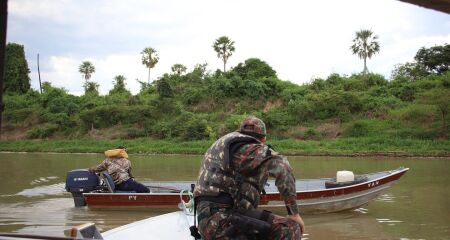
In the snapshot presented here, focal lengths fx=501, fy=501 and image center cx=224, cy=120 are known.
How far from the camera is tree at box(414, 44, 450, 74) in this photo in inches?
1517

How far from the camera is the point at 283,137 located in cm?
3241

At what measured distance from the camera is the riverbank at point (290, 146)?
2574 cm

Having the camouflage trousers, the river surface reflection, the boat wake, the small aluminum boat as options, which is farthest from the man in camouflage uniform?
the boat wake

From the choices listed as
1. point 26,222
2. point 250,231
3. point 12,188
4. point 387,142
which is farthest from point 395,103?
point 250,231

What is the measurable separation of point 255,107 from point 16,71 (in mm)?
23882

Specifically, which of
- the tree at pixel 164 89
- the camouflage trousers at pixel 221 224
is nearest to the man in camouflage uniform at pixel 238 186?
the camouflage trousers at pixel 221 224

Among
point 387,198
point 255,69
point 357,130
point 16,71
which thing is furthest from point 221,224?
point 16,71

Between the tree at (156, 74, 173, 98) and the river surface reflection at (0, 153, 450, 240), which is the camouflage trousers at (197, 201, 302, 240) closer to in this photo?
the river surface reflection at (0, 153, 450, 240)

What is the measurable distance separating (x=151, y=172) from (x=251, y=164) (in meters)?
16.1

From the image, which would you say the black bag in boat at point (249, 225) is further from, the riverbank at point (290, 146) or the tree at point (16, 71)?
the tree at point (16, 71)

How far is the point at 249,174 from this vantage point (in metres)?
3.26

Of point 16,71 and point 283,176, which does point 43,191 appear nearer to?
point 283,176

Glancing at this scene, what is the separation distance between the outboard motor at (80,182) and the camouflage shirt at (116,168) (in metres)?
0.19

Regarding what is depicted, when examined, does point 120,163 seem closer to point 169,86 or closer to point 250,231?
point 250,231
